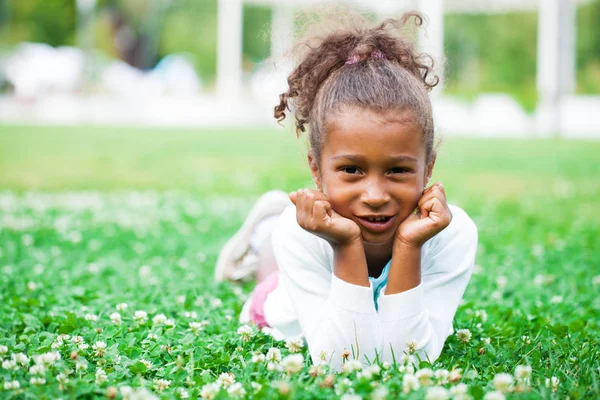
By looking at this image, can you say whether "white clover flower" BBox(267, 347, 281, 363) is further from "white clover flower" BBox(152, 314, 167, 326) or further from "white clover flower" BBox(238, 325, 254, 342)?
"white clover flower" BBox(152, 314, 167, 326)

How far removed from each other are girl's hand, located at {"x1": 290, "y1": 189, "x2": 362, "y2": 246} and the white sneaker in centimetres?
197

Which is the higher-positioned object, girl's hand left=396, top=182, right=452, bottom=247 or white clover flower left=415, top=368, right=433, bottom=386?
girl's hand left=396, top=182, right=452, bottom=247

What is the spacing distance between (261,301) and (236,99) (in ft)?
97.9

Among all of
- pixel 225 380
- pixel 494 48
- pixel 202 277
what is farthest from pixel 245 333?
pixel 494 48

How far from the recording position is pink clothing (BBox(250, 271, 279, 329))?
11.1ft

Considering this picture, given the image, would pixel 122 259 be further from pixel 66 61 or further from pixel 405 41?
pixel 66 61

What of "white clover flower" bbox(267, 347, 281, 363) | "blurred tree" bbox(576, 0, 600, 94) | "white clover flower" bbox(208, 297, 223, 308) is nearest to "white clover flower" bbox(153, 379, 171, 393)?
"white clover flower" bbox(267, 347, 281, 363)

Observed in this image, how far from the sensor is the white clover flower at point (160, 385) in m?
2.42

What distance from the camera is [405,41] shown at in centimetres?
298

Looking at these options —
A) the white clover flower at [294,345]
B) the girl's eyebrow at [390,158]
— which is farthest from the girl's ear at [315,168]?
the white clover flower at [294,345]

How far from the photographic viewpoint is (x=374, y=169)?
2525 mm

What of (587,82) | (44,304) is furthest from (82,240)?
(587,82)

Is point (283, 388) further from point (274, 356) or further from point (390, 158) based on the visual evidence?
point (390, 158)

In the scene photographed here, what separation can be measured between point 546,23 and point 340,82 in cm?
2896
